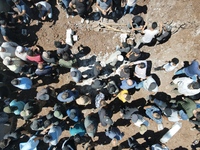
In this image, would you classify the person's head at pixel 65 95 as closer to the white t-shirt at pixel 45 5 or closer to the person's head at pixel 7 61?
the person's head at pixel 7 61

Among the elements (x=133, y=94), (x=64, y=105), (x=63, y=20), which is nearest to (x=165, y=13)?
(x=133, y=94)

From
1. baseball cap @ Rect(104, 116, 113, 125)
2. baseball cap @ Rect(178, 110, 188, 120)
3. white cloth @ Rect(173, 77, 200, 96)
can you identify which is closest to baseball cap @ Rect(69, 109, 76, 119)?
baseball cap @ Rect(104, 116, 113, 125)

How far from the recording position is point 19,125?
961 centimetres

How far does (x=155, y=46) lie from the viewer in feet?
32.8

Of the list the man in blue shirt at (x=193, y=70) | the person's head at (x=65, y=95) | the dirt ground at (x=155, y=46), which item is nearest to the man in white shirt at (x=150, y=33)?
the dirt ground at (x=155, y=46)

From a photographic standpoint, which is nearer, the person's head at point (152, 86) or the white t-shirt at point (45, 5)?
the person's head at point (152, 86)

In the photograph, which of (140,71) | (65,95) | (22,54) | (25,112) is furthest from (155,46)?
(25,112)

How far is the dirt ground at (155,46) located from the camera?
9.59 meters

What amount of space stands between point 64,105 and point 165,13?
19.5 ft

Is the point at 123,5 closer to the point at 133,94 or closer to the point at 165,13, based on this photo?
the point at 165,13

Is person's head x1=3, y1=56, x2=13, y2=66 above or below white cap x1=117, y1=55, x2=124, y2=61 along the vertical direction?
above

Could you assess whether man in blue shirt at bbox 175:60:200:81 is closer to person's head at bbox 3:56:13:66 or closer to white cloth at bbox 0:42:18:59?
person's head at bbox 3:56:13:66

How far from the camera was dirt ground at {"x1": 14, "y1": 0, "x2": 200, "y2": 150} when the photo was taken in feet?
31.4

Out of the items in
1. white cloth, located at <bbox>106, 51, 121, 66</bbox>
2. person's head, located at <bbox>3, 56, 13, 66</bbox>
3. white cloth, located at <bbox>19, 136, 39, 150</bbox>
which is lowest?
white cloth, located at <bbox>19, 136, 39, 150</bbox>
